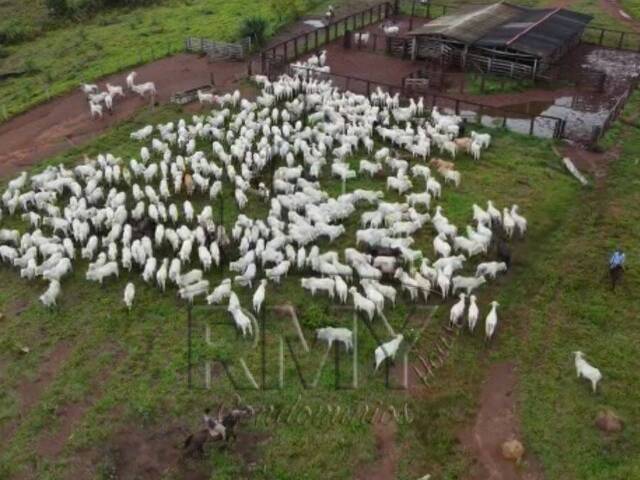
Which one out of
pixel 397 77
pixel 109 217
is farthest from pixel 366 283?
pixel 397 77

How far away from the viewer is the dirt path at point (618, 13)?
40594 mm

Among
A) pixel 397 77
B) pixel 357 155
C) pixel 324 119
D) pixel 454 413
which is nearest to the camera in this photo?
pixel 454 413

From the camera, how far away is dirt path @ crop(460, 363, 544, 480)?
12.7 m

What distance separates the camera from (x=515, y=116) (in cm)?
2838

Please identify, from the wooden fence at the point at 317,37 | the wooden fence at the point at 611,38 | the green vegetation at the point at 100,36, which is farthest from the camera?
the wooden fence at the point at 611,38

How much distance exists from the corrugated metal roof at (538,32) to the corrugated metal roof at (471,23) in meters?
0.44

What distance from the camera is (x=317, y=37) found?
37625mm

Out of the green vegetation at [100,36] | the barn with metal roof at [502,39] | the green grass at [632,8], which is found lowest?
the green vegetation at [100,36]

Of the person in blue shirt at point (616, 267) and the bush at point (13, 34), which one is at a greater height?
the person in blue shirt at point (616, 267)

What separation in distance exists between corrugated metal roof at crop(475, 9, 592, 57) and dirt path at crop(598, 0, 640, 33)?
5281 millimetres

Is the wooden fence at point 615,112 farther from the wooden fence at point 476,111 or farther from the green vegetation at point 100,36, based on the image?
the green vegetation at point 100,36

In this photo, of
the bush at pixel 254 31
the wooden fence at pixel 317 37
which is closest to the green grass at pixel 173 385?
the wooden fence at pixel 317 37

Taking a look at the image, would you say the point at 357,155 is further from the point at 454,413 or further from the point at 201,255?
the point at 454,413

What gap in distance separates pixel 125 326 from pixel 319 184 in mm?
8507
